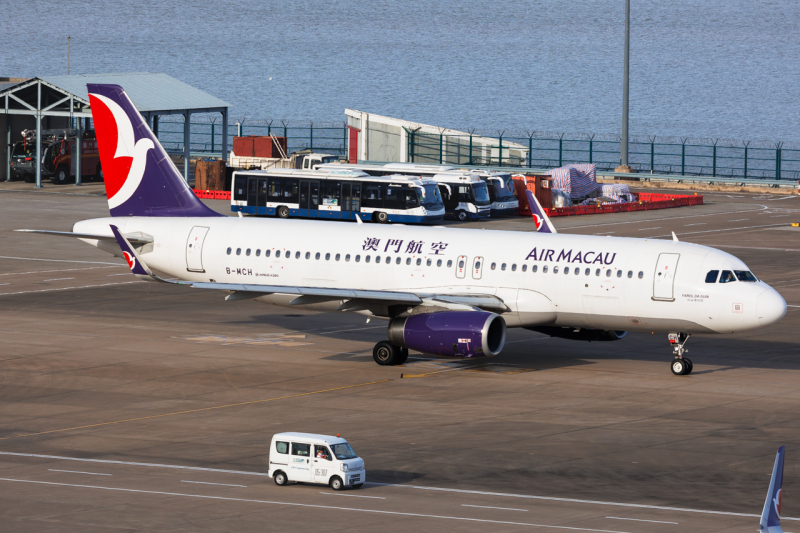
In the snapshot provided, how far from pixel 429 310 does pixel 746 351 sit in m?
13.4

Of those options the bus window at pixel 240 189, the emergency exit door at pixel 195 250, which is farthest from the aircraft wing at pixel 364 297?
the bus window at pixel 240 189

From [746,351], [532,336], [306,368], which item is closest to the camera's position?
[306,368]

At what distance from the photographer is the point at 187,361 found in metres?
42.6

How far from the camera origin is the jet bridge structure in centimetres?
10281

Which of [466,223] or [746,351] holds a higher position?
[466,223]

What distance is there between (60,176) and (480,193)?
135 feet

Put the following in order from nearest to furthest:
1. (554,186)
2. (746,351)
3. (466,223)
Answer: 1. (746,351)
2. (466,223)
3. (554,186)

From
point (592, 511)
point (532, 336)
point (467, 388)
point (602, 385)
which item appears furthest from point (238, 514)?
point (532, 336)

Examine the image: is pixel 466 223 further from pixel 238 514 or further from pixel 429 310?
pixel 238 514

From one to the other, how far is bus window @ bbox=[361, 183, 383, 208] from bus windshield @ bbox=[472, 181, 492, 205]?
817 cm

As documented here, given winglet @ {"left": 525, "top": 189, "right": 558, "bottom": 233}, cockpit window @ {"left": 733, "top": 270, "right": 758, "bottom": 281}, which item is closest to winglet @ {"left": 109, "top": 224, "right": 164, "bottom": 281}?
winglet @ {"left": 525, "top": 189, "right": 558, "bottom": 233}

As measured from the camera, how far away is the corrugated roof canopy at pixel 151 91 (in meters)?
103

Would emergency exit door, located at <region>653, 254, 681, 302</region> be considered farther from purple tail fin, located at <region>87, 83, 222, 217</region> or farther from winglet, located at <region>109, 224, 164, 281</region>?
purple tail fin, located at <region>87, 83, 222, 217</region>

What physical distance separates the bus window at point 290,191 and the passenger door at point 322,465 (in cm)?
6334
